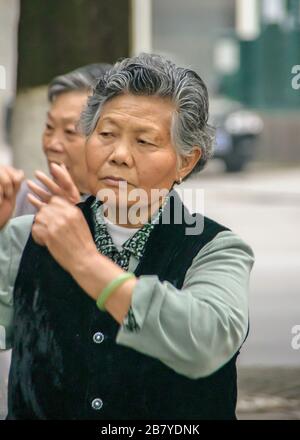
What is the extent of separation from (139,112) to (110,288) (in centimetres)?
41

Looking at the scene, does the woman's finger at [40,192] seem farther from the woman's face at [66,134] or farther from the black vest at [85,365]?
the woman's face at [66,134]

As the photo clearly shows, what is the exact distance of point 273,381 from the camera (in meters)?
6.88

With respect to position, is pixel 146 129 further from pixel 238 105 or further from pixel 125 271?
pixel 238 105

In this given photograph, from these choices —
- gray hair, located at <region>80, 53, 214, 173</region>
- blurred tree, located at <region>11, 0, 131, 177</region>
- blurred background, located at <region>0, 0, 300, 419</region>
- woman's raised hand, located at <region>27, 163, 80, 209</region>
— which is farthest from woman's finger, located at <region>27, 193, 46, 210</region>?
blurred tree, located at <region>11, 0, 131, 177</region>

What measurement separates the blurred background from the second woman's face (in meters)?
0.37

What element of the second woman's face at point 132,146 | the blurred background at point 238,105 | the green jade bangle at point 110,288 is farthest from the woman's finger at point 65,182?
the blurred background at point 238,105

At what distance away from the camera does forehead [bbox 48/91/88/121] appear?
4.48m

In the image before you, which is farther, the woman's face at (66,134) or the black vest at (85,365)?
the woman's face at (66,134)

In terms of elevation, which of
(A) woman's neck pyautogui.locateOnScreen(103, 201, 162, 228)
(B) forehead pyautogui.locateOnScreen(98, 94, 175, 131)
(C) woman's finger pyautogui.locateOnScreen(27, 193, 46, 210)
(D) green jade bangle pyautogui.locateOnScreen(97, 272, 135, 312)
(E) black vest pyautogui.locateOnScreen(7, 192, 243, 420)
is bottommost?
(E) black vest pyautogui.locateOnScreen(7, 192, 243, 420)

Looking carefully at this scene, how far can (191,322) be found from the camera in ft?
7.41

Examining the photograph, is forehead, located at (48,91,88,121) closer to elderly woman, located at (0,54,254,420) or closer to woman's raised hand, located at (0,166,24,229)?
elderly woman, located at (0,54,254,420)

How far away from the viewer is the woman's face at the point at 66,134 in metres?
4.32

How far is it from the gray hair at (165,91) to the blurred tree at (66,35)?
11.9 feet

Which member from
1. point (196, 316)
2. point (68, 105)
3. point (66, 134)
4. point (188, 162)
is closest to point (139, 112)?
point (188, 162)
